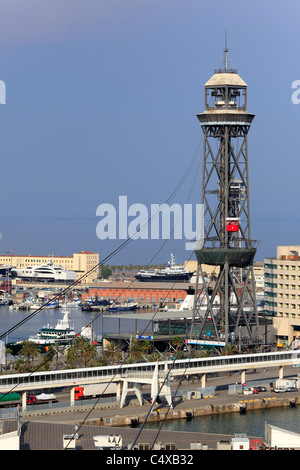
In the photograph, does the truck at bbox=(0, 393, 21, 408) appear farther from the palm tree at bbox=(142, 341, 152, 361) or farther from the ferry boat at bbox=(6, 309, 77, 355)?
the ferry boat at bbox=(6, 309, 77, 355)

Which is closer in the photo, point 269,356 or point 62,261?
point 269,356

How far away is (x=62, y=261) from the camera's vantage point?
5866 inches

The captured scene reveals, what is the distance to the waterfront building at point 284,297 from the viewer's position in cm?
5831

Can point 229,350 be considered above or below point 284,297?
below

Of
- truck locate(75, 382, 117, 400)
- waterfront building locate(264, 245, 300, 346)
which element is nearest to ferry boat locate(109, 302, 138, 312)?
waterfront building locate(264, 245, 300, 346)

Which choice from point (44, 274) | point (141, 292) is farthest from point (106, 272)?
point (141, 292)

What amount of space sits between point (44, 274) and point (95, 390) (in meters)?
99.2

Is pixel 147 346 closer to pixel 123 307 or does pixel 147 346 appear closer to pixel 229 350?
pixel 229 350

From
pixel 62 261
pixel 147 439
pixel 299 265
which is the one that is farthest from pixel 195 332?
pixel 62 261

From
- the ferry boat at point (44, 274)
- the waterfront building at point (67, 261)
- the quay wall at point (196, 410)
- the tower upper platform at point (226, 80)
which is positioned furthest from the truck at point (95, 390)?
the waterfront building at point (67, 261)

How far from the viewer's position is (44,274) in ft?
455

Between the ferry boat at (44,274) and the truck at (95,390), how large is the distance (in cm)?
9730
